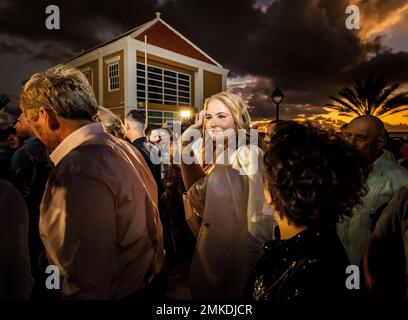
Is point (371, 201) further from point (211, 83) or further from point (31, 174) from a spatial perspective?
point (211, 83)

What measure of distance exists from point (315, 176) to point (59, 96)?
1388mm

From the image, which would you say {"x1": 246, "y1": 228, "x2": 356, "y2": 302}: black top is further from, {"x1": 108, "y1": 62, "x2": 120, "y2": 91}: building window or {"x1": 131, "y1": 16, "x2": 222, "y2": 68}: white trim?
{"x1": 131, "y1": 16, "x2": 222, "y2": 68}: white trim

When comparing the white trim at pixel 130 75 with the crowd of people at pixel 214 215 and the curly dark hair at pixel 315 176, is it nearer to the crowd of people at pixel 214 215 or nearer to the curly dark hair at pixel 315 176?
the crowd of people at pixel 214 215

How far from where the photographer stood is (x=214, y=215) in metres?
2.02

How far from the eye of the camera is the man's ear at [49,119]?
5.24 ft

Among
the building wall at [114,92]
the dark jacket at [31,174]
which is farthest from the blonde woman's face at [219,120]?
the building wall at [114,92]

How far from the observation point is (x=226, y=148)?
2.38 meters

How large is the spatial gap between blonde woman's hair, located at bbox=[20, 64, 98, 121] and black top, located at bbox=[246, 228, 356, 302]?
1292mm

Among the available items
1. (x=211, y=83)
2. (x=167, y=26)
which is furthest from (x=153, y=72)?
(x=211, y=83)

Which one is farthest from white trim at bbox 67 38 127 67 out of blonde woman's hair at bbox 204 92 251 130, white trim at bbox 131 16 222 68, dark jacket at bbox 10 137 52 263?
blonde woman's hair at bbox 204 92 251 130

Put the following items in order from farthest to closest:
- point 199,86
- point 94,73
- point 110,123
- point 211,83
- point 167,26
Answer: point 211,83, point 199,86, point 167,26, point 94,73, point 110,123

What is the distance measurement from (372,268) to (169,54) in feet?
59.0

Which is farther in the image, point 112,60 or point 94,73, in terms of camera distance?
point 94,73

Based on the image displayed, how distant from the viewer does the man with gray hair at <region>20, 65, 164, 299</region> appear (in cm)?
135
